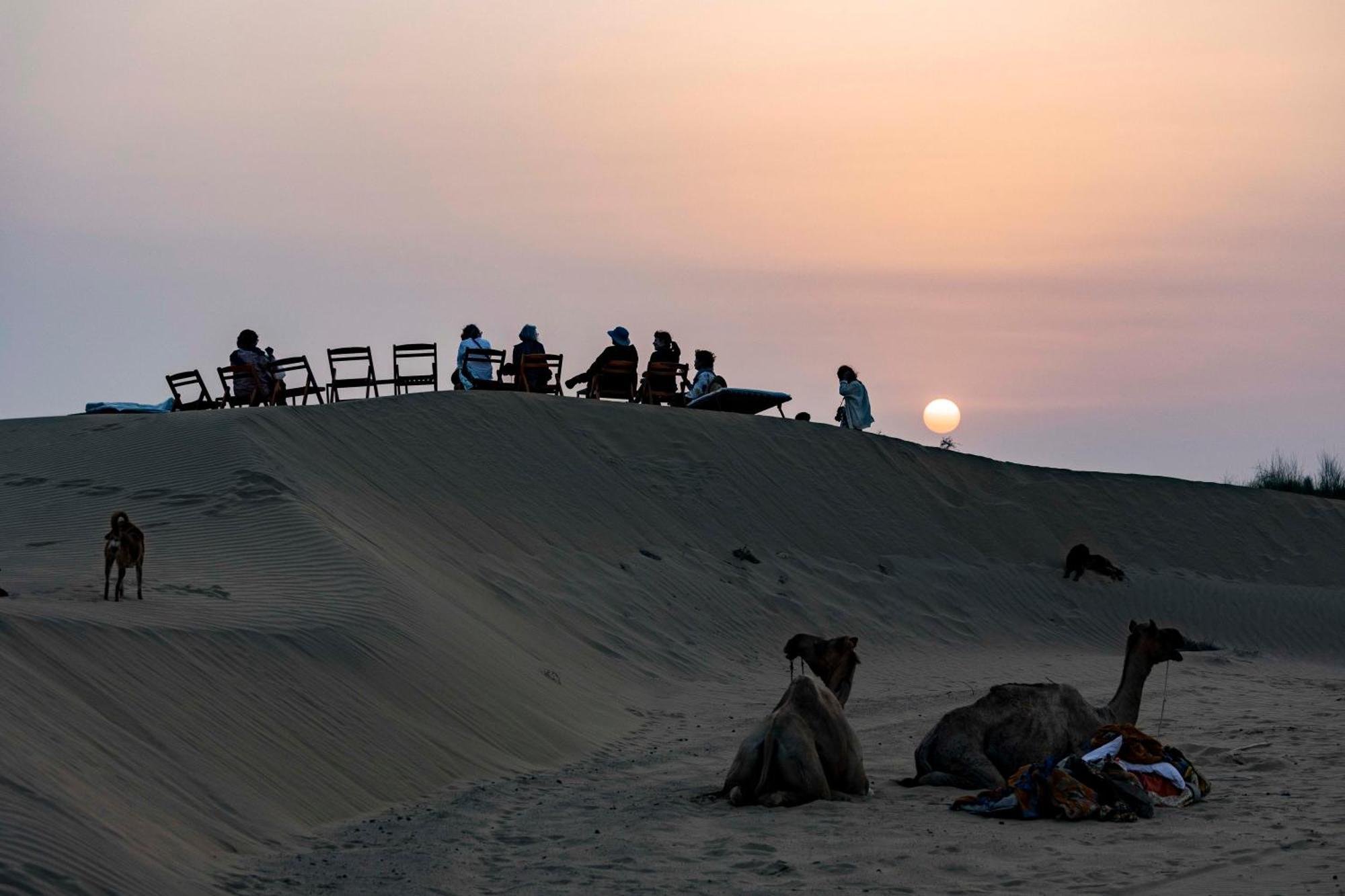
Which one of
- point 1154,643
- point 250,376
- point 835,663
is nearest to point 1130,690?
point 1154,643

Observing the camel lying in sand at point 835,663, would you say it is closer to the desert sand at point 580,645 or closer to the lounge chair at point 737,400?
the desert sand at point 580,645

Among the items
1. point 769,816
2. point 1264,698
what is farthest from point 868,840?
point 1264,698

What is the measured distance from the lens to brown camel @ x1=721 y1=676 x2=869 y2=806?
10.9 m

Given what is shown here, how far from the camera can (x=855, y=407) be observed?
3353 cm

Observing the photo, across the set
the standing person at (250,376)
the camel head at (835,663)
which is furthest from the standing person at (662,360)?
the camel head at (835,663)

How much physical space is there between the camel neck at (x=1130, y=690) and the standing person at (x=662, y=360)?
18581 millimetres

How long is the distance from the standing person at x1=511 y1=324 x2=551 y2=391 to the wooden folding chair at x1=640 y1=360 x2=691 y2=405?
2.21 metres

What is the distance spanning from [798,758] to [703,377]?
2239 centimetres

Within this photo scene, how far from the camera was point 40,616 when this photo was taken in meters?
11.1

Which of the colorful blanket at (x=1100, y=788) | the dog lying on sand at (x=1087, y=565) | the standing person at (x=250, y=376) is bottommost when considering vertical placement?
the colorful blanket at (x=1100, y=788)

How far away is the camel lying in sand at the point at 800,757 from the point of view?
10.9 meters

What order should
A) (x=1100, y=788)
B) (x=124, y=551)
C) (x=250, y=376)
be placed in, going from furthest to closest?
(x=250, y=376) < (x=124, y=551) < (x=1100, y=788)

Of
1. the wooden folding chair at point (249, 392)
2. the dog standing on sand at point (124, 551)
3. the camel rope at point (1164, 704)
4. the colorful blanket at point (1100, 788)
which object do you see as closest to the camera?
the colorful blanket at point (1100, 788)

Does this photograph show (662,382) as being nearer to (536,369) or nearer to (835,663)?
(536,369)
